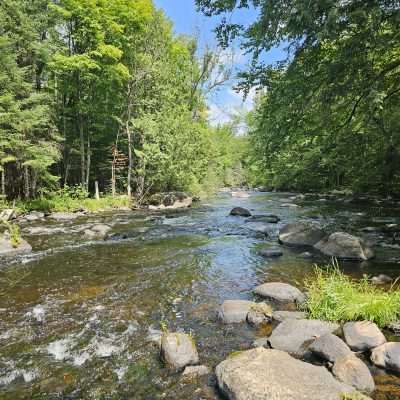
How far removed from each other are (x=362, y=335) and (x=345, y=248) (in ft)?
17.0

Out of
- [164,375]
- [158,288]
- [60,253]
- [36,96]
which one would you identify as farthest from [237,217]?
[164,375]

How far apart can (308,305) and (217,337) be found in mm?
1586

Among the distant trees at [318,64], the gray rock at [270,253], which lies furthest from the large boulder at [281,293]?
the distant trees at [318,64]

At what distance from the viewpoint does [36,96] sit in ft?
58.2

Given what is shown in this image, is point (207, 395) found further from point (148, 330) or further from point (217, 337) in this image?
point (148, 330)

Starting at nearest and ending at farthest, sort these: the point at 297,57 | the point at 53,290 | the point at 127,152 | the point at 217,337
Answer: the point at 217,337, the point at 53,290, the point at 297,57, the point at 127,152

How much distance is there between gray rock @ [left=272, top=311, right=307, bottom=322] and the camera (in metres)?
5.37

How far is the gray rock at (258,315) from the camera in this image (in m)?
5.35

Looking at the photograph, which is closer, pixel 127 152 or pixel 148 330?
pixel 148 330

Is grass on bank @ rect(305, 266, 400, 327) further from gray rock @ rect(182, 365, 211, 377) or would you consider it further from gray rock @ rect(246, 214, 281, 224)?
gray rock @ rect(246, 214, 281, 224)

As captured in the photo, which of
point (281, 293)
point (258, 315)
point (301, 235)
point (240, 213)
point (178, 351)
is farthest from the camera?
point (240, 213)

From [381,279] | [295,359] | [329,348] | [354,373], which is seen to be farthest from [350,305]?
[381,279]

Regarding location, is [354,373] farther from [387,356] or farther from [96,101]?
[96,101]

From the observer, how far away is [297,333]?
15.3 ft
